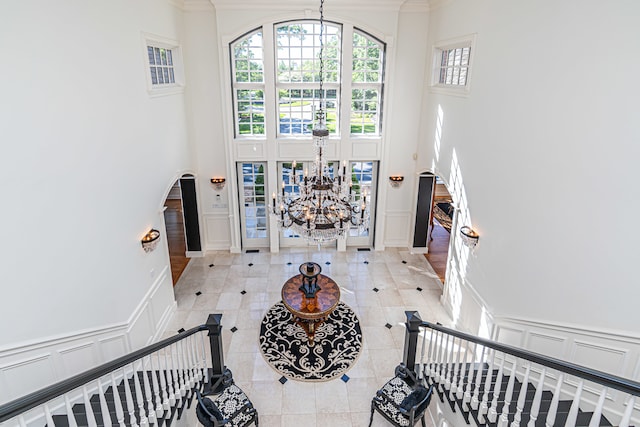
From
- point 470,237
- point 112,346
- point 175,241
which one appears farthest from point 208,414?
point 175,241

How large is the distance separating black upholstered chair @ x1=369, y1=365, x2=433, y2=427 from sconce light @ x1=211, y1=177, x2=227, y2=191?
569 centimetres

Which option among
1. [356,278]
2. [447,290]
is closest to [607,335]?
[447,290]

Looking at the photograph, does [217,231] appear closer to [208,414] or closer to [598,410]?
[208,414]

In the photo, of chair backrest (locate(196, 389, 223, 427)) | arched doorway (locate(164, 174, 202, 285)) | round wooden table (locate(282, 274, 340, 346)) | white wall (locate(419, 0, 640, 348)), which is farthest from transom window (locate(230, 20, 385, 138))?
chair backrest (locate(196, 389, 223, 427))

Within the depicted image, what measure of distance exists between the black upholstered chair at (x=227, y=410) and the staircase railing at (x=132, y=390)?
0.25 metres

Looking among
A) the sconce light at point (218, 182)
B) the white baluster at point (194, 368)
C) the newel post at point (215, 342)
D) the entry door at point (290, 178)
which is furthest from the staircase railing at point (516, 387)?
the sconce light at point (218, 182)

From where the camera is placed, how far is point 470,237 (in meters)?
5.78

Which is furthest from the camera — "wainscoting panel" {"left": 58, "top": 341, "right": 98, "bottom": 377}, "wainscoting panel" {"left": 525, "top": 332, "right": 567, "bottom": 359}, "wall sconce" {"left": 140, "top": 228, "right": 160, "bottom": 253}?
"wall sconce" {"left": 140, "top": 228, "right": 160, "bottom": 253}

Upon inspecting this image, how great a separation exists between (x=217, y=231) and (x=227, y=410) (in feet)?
17.7

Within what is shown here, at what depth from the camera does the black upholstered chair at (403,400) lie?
4.10 meters

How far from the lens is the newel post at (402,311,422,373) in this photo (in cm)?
454

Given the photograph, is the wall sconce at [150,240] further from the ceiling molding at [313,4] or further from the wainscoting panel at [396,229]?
the wainscoting panel at [396,229]

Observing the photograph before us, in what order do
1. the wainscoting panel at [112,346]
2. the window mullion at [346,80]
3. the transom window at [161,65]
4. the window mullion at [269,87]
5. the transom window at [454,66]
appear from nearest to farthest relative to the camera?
1. the wainscoting panel at [112,346]
2. the transom window at [161,65]
3. the transom window at [454,66]
4. the window mullion at [269,87]
5. the window mullion at [346,80]

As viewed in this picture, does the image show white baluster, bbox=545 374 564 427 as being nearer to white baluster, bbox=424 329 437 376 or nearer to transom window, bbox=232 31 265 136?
white baluster, bbox=424 329 437 376
